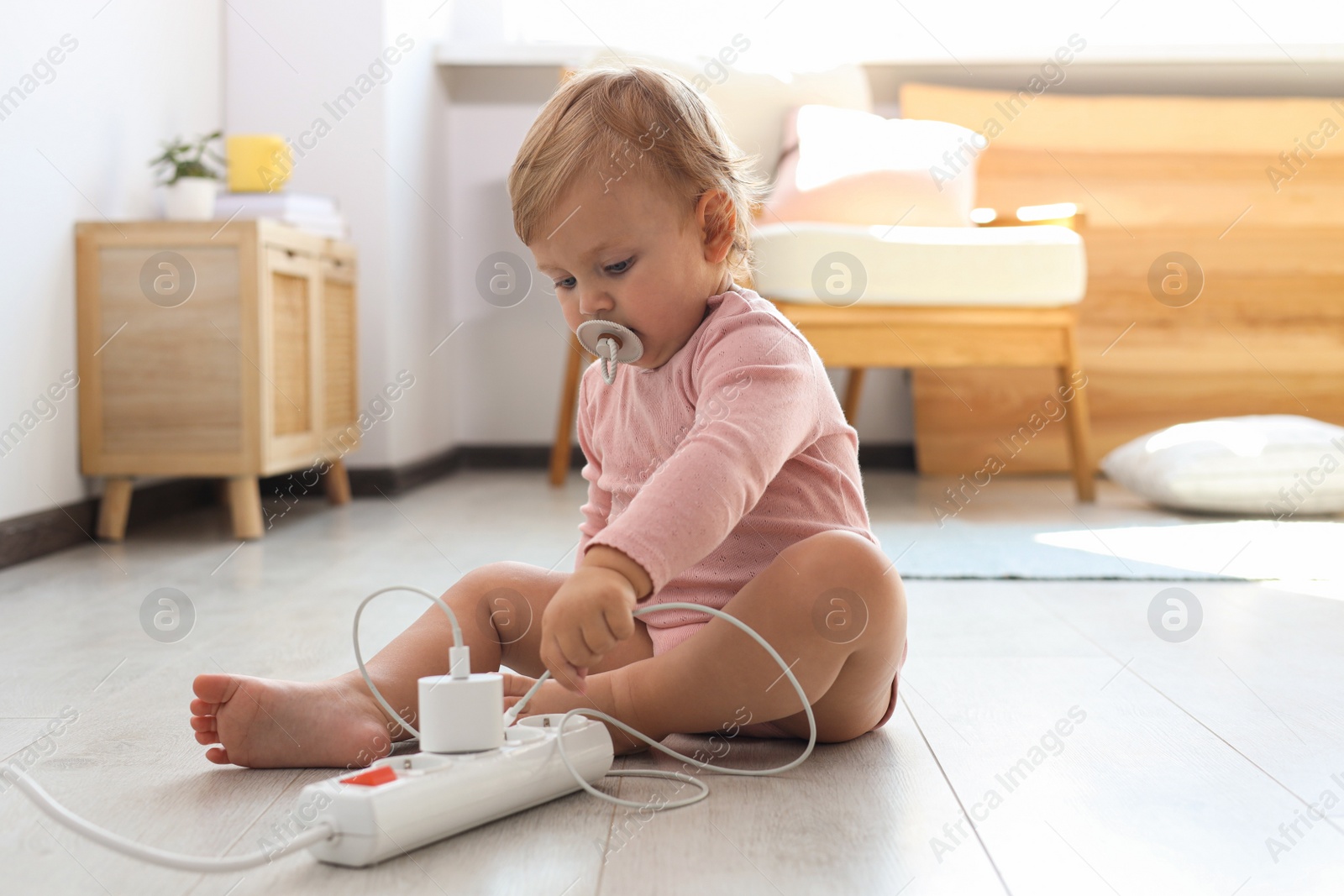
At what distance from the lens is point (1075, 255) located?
2.09 meters

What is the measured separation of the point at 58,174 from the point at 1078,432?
175 cm

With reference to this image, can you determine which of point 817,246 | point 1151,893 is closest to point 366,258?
point 817,246

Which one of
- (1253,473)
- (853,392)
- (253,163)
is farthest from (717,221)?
(853,392)

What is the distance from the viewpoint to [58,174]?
65.5 inches

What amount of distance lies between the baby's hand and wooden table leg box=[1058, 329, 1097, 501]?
1.74 meters

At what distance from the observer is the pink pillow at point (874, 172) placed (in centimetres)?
233

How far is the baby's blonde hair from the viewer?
0.73 meters

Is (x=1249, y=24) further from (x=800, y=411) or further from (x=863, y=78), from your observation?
(x=800, y=411)

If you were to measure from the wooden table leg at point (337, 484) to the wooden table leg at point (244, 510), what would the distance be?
1.35 feet

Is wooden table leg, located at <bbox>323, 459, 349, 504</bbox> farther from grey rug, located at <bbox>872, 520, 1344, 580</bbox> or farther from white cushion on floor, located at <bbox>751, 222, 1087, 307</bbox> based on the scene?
grey rug, located at <bbox>872, 520, 1344, 580</bbox>

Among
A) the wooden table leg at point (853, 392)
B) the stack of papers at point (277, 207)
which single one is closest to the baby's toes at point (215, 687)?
the stack of papers at point (277, 207)

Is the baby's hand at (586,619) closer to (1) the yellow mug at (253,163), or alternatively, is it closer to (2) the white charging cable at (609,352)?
(2) the white charging cable at (609,352)

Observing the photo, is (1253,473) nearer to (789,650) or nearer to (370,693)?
(789,650)

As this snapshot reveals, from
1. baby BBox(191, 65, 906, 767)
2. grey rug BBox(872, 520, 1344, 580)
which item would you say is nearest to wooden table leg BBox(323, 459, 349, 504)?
grey rug BBox(872, 520, 1344, 580)
